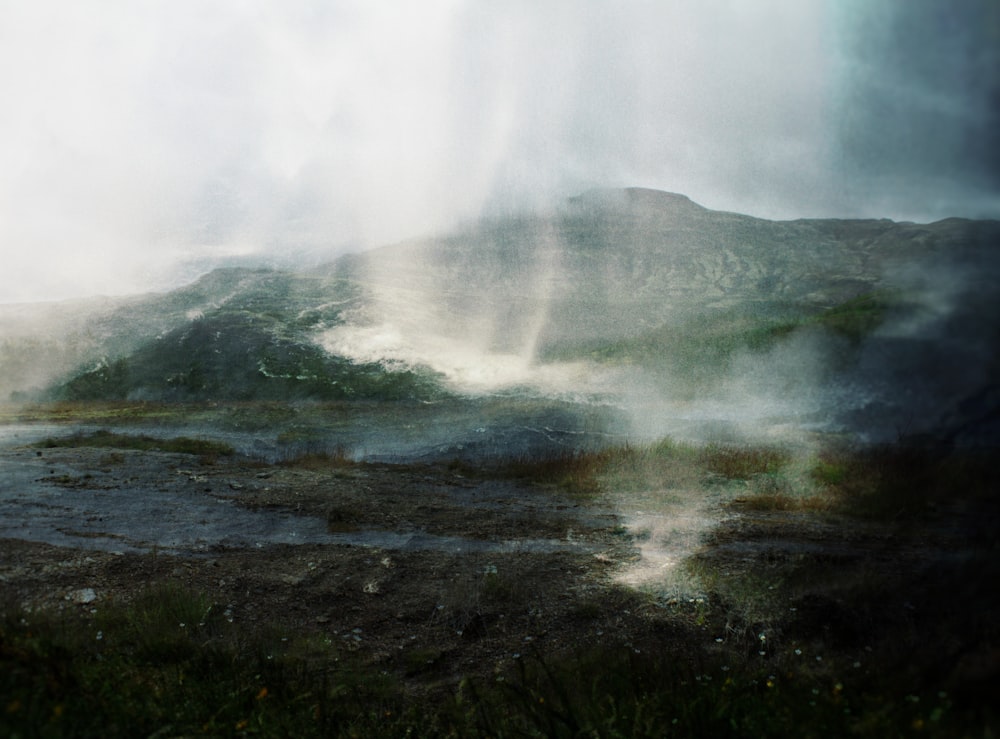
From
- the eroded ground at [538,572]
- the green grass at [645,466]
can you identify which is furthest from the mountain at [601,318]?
the green grass at [645,466]

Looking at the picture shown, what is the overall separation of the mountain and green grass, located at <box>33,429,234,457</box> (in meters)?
12.8

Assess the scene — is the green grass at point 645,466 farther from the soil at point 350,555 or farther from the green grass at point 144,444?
the green grass at point 144,444

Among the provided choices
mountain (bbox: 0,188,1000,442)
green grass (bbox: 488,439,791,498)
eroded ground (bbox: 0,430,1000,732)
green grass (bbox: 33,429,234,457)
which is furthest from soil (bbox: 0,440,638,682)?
mountain (bbox: 0,188,1000,442)

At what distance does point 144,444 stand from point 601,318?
129 ft

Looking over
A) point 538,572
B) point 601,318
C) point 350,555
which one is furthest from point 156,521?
point 601,318

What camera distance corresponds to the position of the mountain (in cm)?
1111

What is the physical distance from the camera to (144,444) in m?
25.3

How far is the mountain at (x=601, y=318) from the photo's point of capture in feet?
36.4

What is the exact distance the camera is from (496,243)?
246 feet

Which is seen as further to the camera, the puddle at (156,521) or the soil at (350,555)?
the puddle at (156,521)

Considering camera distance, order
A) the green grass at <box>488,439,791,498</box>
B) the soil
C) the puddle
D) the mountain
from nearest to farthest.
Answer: the soil
the mountain
the puddle
the green grass at <box>488,439,791,498</box>

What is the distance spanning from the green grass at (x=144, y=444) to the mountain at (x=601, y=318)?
12.8 meters

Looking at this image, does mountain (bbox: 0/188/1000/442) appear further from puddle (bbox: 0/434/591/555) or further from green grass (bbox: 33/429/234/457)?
green grass (bbox: 33/429/234/457)

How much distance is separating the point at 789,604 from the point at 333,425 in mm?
24384
